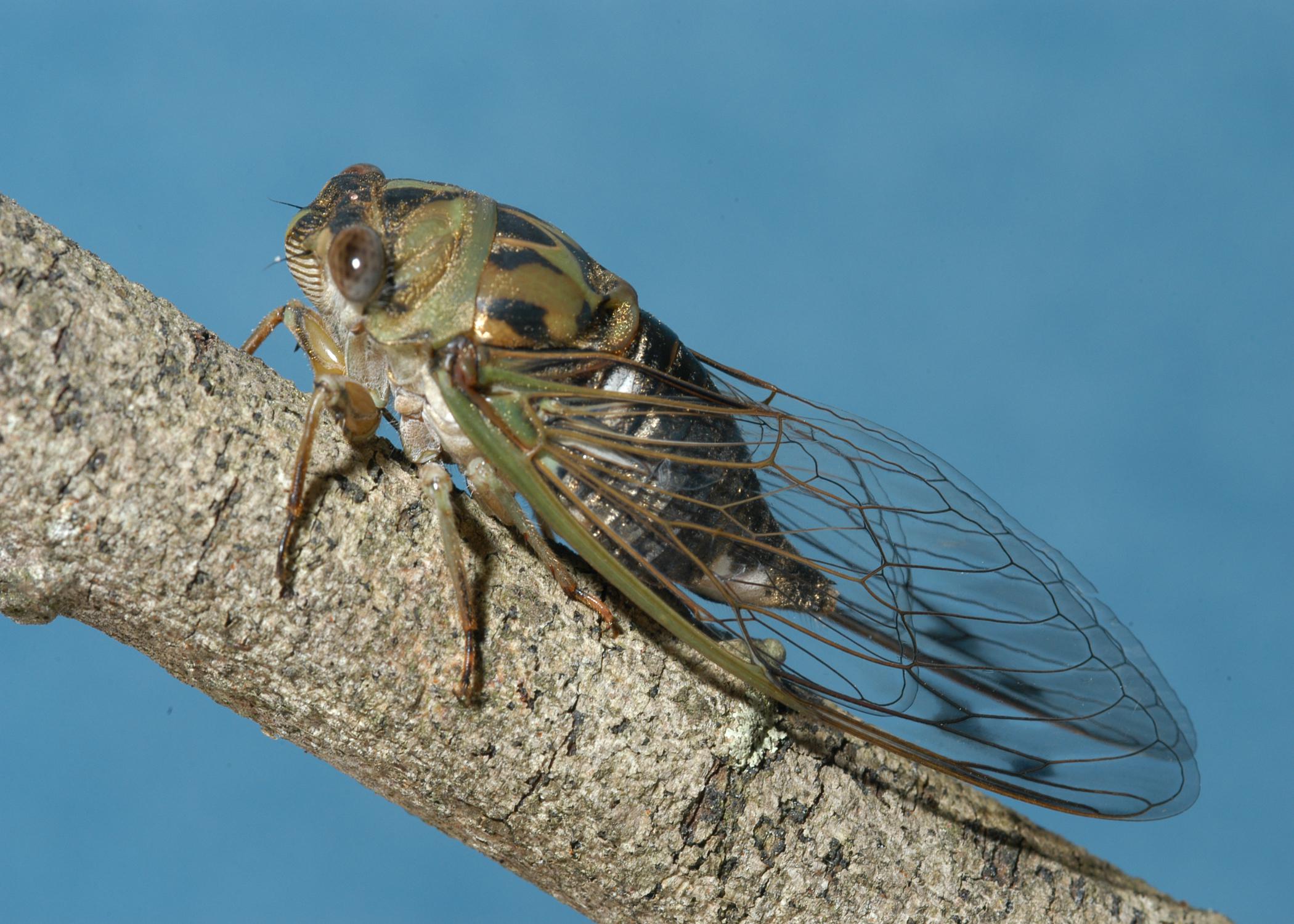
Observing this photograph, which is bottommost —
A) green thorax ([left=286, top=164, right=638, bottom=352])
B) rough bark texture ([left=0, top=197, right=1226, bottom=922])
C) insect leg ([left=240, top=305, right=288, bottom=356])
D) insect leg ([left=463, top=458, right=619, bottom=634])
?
rough bark texture ([left=0, top=197, right=1226, bottom=922])

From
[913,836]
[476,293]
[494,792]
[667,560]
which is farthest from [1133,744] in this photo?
[476,293]

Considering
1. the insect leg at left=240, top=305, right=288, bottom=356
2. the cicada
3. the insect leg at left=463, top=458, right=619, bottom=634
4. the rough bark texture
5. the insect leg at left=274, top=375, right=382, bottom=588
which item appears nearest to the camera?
the rough bark texture

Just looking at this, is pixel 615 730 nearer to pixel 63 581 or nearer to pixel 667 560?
pixel 667 560

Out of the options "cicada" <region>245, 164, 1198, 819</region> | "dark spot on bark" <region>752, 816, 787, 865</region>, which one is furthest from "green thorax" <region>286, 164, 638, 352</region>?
"dark spot on bark" <region>752, 816, 787, 865</region>

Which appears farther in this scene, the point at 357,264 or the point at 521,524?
the point at 357,264

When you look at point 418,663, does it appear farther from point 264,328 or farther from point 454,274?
point 264,328

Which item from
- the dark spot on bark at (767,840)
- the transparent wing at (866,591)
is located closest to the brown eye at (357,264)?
the transparent wing at (866,591)

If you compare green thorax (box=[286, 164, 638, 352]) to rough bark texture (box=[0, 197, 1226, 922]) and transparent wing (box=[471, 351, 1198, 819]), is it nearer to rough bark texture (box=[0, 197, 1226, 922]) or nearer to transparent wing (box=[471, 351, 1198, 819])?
transparent wing (box=[471, 351, 1198, 819])

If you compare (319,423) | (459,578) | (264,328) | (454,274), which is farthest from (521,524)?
(264,328)
